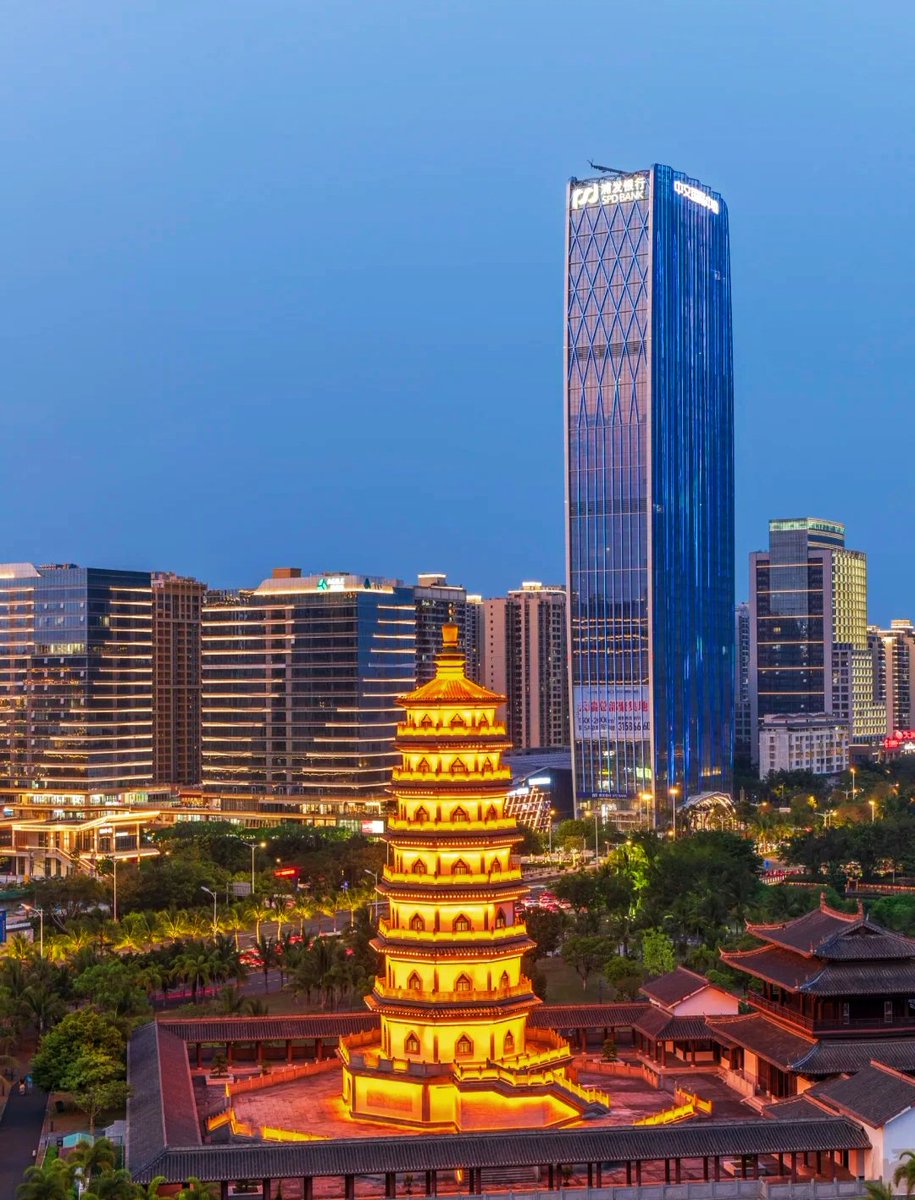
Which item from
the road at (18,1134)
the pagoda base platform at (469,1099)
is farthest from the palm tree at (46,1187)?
the pagoda base platform at (469,1099)

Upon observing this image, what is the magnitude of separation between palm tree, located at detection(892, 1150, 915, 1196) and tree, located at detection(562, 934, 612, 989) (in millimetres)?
35995

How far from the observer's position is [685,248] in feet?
586

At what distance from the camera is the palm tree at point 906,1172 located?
1925 inches

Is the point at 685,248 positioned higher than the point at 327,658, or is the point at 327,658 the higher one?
the point at 685,248

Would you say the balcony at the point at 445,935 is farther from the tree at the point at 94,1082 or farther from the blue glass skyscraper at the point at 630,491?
the blue glass skyscraper at the point at 630,491

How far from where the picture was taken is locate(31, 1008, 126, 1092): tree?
64.2 meters

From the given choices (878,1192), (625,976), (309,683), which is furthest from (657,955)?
(309,683)

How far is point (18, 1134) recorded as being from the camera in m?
62.4

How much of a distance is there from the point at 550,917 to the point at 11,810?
9295cm

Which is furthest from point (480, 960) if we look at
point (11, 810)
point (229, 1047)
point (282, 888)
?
point (11, 810)

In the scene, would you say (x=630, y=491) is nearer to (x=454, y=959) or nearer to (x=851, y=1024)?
(x=454, y=959)

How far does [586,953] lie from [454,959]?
85.6 feet

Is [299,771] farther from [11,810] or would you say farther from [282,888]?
[282,888]

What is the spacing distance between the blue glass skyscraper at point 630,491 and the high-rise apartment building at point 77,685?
158ft
